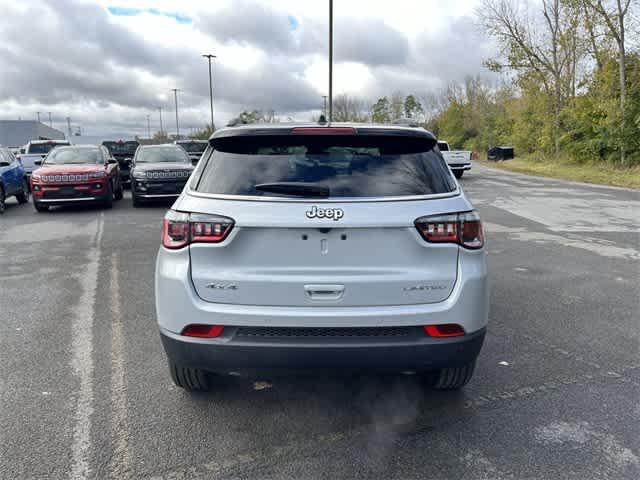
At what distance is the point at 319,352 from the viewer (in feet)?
8.76

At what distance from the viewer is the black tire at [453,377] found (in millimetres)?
3229

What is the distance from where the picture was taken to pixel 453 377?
326cm

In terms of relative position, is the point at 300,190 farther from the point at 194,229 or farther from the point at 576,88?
the point at 576,88

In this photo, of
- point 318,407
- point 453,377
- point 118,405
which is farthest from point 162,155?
point 453,377

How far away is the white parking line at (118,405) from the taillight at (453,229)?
198cm

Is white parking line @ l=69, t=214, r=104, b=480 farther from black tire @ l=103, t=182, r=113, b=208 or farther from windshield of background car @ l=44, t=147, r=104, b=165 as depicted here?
windshield of background car @ l=44, t=147, r=104, b=165

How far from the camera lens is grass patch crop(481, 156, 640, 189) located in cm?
2255

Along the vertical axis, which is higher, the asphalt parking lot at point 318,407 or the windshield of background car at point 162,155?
the windshield of background car at point 162,155

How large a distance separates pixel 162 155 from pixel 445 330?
1360cm

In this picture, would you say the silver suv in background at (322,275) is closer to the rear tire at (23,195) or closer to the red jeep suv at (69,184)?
the red jeep suv at (69,184)

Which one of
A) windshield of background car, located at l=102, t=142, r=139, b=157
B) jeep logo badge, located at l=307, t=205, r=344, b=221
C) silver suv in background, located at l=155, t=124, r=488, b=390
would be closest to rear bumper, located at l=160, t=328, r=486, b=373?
silver suv in background, located at l=155, t=124, r=488, b=390

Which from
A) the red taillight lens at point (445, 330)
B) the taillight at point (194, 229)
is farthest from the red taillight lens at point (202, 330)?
the red taillight lens at point (445, 330)

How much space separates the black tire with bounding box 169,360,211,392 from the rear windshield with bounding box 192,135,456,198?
1169 mm

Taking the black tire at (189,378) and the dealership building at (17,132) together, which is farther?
the dealership building at (17,132)
